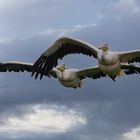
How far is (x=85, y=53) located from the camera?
151 ft

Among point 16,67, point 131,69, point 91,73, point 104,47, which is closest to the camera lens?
point 104,47

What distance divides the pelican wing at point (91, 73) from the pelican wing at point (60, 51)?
4.75ft

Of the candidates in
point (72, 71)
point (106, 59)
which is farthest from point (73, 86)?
point (106, 59)

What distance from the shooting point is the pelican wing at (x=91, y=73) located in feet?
156

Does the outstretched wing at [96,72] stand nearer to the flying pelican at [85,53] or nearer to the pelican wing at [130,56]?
the flying pelican at [85,53]

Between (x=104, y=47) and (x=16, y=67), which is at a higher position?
(x=16, y=67)

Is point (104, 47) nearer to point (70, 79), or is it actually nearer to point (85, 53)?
point (85, 53)

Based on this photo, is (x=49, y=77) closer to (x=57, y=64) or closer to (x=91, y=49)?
(x=57, y=64)

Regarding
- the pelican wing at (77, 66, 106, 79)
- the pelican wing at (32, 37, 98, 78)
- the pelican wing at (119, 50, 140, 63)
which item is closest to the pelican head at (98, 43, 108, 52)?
the pelican wing at (32, 37, 98, 78)

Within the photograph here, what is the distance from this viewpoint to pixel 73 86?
47.7 meters

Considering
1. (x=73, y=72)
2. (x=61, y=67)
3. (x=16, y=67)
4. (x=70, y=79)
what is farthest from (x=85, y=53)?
(x=16, y=67)

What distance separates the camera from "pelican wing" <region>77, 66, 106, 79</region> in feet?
156

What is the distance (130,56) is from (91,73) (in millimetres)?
4232

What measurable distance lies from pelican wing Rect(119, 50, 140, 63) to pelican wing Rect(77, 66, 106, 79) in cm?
333
